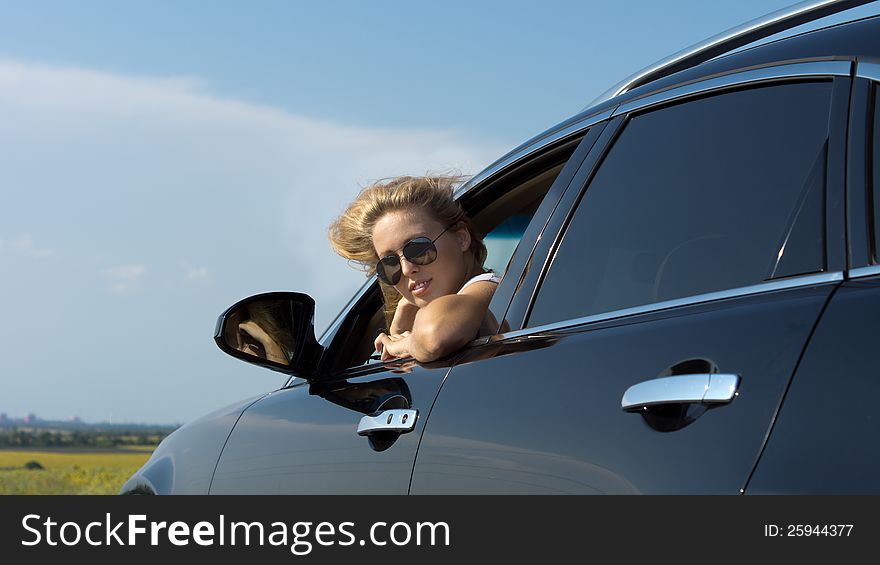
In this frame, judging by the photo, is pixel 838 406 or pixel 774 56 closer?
pixel 838 406

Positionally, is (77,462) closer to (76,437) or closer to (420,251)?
(76,437)

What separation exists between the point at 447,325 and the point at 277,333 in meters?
0.89

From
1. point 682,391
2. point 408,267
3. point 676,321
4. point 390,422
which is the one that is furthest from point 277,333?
point 682,391

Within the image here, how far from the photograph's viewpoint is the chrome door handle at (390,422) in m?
2.44

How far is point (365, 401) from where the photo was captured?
108 inches

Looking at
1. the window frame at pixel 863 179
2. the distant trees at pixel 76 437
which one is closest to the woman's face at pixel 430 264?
the window frame at pixel 863 179

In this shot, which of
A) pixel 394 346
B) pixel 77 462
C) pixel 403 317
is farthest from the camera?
pixel 77 462

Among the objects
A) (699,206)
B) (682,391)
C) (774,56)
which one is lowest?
(682,391)

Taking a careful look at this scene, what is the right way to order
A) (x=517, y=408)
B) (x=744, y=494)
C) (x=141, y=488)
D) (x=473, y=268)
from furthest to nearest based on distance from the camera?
1. (x=141, y=488)
2. (x=473, y=268)
3. (x=517, y=408)
4. (x=744, y=494)

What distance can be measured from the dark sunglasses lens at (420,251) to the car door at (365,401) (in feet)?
0.67
